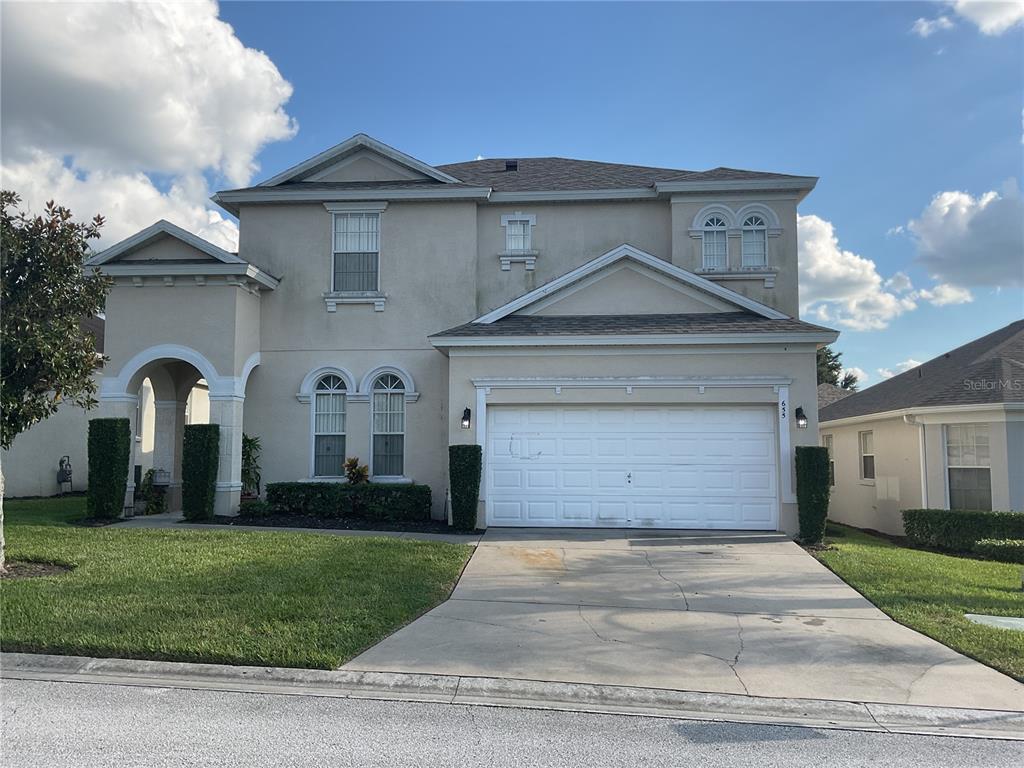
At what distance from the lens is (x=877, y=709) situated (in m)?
5.57

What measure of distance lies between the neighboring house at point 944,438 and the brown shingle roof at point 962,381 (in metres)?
0.02

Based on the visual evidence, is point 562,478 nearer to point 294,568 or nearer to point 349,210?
point 294,568

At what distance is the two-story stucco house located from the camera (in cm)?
1372

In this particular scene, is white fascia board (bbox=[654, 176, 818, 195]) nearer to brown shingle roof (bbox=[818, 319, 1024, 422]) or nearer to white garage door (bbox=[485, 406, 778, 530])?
brown shingle roof (bbox=[818, 319, 1024, 422])

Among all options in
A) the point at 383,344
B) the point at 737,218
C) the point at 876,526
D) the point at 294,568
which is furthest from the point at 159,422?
the point at 876,526

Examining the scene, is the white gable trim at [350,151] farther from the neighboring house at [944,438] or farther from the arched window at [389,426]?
the neighboring house at [944,438]

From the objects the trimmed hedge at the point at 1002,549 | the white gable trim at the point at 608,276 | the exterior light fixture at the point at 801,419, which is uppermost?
the white gable trim at the point at 608,276

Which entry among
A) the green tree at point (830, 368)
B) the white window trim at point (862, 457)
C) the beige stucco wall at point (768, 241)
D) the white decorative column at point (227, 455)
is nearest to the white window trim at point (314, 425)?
the white decorative column at point (227, 455)

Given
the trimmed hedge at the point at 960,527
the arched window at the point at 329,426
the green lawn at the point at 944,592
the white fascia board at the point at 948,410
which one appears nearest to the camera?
the green lawn at the point at 944,592

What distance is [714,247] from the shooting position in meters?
16.8

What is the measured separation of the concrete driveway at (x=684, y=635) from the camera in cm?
607

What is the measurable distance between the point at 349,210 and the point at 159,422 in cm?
677

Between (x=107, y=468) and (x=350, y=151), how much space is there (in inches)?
339

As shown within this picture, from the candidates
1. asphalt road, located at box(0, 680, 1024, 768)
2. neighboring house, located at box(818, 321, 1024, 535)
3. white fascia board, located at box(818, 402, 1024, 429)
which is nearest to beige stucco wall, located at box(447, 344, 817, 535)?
white fascia board, located at box(818, 402, 1024, 429)
